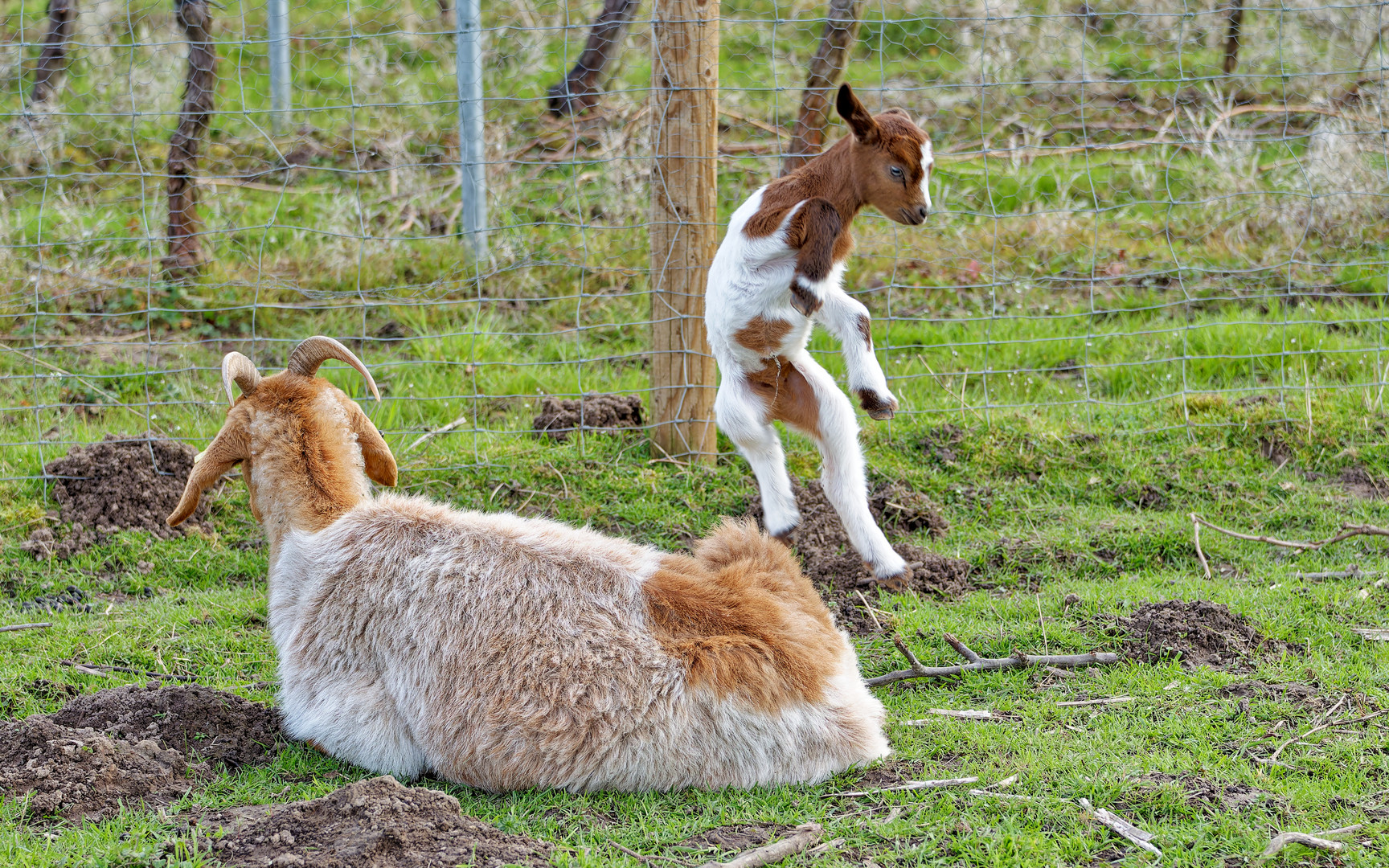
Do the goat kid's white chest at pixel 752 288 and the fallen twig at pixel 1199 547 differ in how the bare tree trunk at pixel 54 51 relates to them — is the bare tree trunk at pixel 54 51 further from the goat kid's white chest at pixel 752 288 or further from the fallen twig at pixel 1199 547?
the fallen twig at pixel 1199 547

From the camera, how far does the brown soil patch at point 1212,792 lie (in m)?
3.73

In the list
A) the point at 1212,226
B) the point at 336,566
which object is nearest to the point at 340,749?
the point at 336,566

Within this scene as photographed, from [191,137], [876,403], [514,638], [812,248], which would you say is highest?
[191,137]

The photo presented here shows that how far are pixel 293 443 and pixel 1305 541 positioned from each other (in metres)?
4.85

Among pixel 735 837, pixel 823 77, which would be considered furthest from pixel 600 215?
pixel 735 837

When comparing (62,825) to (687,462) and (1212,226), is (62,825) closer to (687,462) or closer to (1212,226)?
(687,462)

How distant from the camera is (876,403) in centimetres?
396

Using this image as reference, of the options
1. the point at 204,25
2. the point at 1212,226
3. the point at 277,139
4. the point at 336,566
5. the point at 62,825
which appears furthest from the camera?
the point at 277,139

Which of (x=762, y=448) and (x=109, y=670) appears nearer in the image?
(x=762, y=448)

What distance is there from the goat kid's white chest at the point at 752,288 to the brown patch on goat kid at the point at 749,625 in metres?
0.74

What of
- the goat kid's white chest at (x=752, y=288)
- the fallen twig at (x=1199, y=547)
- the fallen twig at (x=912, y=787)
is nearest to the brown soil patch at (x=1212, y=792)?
the fallen twig at (x=912, y=787)

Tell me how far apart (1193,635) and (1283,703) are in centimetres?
56

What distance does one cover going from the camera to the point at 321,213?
964 cm

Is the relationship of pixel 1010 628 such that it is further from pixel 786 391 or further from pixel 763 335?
pixel 763 335
